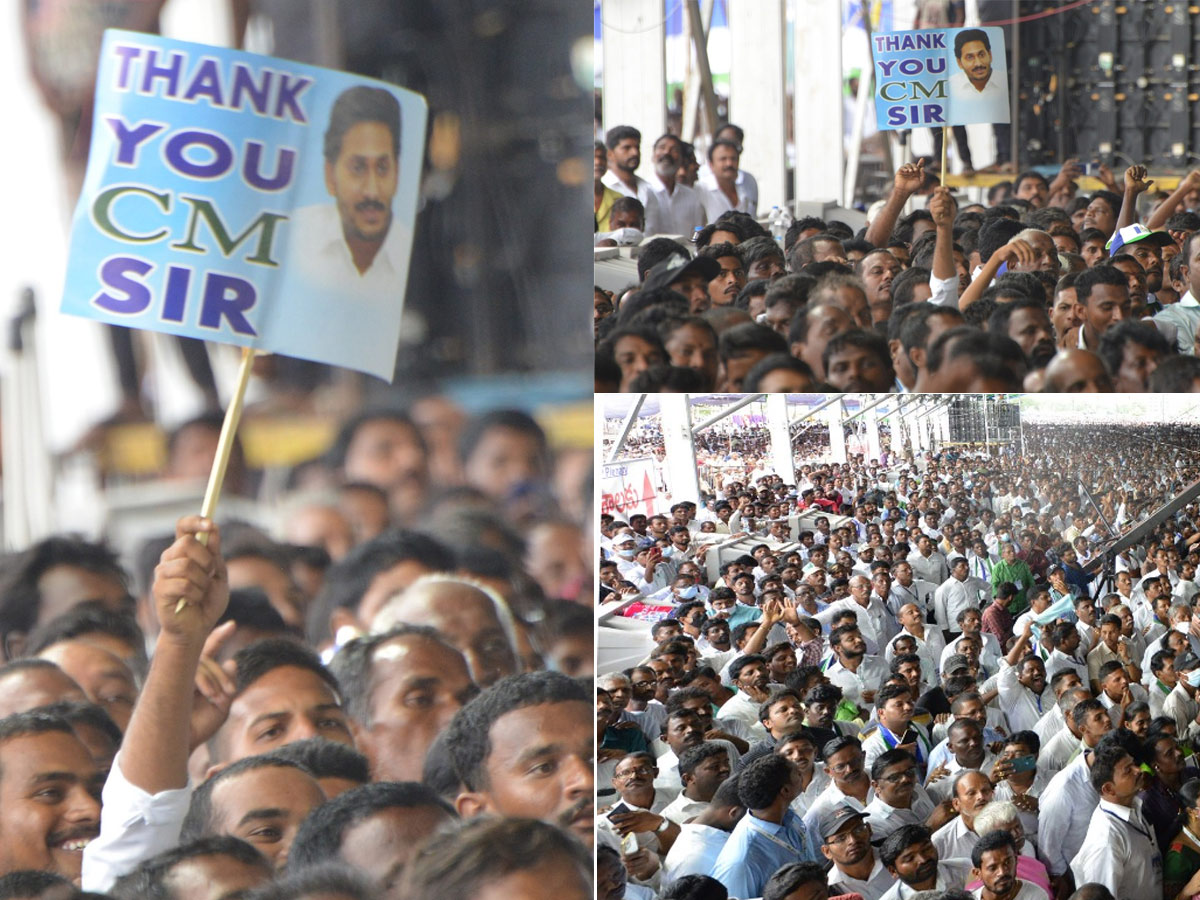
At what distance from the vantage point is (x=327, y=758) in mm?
2586

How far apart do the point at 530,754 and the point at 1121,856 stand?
1.21 metres

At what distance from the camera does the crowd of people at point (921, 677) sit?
259 centimetres

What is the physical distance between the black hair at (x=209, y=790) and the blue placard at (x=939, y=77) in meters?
1.80

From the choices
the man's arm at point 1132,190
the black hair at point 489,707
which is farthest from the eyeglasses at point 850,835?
the man's arm at point 1132,190

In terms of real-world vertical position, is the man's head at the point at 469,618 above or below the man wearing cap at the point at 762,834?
above

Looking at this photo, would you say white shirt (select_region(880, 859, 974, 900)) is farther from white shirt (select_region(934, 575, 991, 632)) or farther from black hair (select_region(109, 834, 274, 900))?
black hair (select_region(109, 834, 274, 900))

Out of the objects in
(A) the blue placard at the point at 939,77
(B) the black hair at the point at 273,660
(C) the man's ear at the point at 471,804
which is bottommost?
(C) the man's ear at the point at 471,804

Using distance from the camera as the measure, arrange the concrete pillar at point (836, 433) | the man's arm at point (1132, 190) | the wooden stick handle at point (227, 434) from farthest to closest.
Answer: the man's arm at point (1132, 190) < the concrete pillar at point (836, 433) < the wooden stick handle at point (227, 434)

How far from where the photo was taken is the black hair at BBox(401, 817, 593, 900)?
2.61m

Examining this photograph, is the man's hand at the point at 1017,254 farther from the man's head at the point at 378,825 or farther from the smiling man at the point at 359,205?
the man's head at the point at 378,825

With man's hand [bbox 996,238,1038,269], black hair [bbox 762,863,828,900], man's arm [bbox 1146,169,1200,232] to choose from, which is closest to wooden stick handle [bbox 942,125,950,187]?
man's hand [bbox 996,238,1038,269]

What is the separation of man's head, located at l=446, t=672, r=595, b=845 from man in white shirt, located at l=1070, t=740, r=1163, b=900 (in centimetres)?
102

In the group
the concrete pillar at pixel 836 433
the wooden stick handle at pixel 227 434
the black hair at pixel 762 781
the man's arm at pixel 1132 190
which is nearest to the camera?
the wooden stick handle at pixel 227 434

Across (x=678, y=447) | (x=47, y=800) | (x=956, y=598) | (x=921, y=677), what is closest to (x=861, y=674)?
(x=921, y=677)
